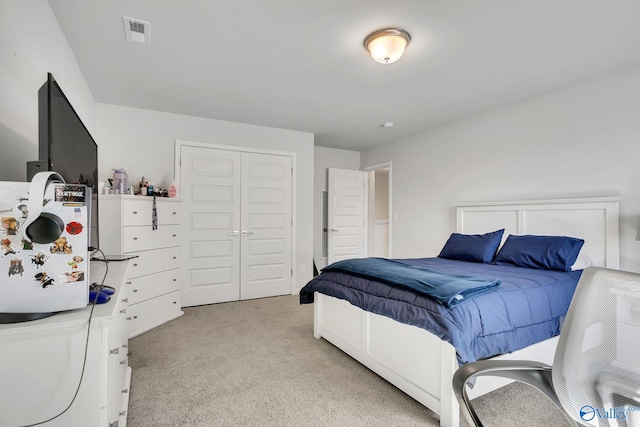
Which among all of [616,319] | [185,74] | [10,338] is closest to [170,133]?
[185,74]

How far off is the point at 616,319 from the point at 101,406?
61.0 inches

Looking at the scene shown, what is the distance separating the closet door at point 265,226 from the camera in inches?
163

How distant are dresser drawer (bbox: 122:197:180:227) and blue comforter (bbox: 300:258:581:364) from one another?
198 cm

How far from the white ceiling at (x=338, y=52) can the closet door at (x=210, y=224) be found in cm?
67

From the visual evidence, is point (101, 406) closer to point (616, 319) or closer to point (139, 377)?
point (139, 377)

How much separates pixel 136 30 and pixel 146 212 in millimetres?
1631

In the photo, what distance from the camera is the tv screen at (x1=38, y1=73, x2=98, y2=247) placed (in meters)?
1.18

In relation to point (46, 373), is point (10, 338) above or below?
above

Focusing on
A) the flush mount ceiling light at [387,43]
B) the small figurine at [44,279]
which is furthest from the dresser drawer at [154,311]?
the flush mount ceiling light at [387,43]

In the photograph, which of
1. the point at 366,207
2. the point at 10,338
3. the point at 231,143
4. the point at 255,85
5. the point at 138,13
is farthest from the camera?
the point at 366,207

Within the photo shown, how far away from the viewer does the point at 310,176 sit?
4.61 m

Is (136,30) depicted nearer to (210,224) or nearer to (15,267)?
(15,267)

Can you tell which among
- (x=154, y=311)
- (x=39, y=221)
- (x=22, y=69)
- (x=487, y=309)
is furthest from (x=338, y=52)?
(x=154, y=311)

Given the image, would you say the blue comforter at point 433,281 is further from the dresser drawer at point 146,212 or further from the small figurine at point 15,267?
the dresser drawer at point 146,212
